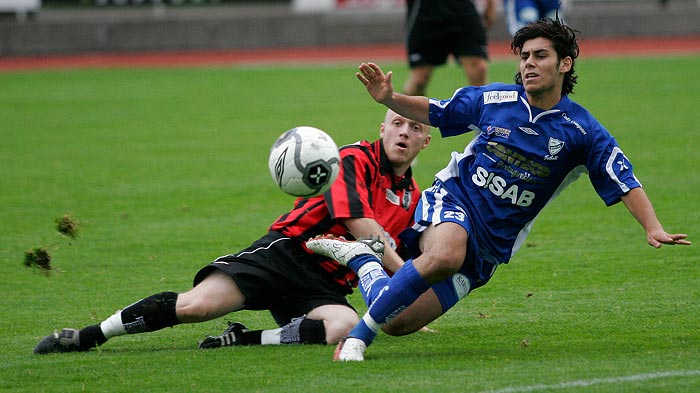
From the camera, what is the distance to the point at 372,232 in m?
5.90

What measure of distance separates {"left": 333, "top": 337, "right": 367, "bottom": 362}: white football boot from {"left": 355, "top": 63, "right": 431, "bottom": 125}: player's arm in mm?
1279

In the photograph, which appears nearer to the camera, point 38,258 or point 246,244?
point 38,258

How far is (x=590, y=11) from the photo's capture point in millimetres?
31797

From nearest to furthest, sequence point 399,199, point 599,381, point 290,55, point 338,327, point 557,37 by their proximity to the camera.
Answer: point 599,381
point 557,37
point 338,327
point 399,199
point 290,55

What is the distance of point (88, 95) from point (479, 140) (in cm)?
1690

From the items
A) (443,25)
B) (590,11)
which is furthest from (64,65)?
(443,25)

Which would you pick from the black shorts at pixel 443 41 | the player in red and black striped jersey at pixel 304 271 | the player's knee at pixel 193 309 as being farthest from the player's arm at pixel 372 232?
the black shorts at pixel 443 41

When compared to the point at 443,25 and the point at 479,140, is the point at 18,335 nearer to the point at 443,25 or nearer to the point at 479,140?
the point at 479,140

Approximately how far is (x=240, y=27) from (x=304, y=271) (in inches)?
1011

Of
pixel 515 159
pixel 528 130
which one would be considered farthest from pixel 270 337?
pixel 528 130

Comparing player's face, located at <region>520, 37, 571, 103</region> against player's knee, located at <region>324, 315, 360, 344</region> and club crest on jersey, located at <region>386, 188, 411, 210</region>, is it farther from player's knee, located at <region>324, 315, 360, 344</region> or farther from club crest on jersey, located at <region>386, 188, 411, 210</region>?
player's knee, located at <region>324, 315, 360, 344</region>

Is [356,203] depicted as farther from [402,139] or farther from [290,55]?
[290,55]

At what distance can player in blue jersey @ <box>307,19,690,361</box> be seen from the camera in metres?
5.32

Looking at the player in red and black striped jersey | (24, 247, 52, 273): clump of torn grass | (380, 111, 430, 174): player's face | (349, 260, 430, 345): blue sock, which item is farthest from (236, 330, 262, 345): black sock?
(24, 247, 52, 273): clump of torn grass
